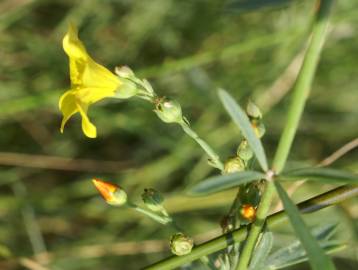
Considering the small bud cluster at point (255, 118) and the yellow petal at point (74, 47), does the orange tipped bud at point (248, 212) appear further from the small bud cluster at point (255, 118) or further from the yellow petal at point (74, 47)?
the yellow petal at point (74, 47)

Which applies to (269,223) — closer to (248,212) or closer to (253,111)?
(248,212)

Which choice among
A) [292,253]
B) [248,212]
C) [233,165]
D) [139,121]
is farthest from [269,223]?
[139,121]

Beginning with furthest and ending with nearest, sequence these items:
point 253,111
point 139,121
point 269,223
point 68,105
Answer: point 139,121
point 68,105
point 253,111
point 269,223

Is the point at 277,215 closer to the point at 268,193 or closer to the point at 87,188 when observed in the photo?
the point at 268,193

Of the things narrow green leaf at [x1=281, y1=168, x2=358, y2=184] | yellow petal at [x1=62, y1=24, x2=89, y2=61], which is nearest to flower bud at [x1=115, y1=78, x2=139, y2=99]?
yellow petal at [x1=62, y1=24, x2=89, y2=61]

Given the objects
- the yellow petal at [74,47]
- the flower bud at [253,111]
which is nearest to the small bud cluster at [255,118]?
the flower bud at [253,111]

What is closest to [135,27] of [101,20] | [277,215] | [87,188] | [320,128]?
[101,20]
